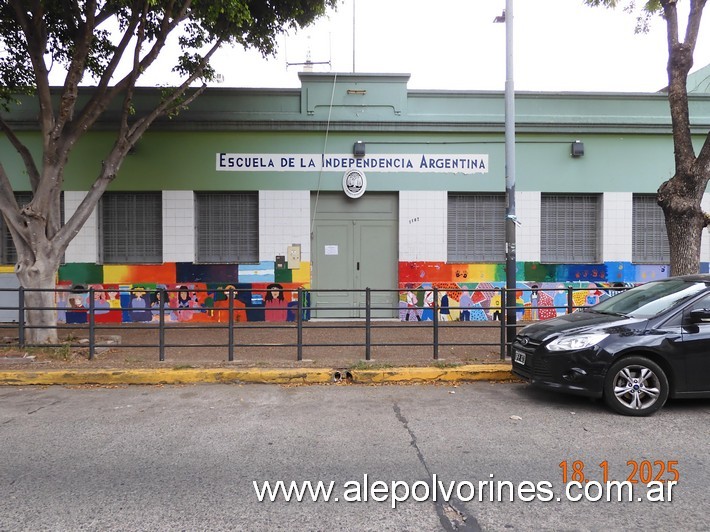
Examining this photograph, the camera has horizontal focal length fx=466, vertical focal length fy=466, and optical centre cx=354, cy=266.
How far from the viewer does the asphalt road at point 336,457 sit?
126 inches

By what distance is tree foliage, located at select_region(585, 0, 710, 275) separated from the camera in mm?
7539

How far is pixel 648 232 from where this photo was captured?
1205 cm

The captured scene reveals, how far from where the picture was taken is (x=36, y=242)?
26.2 ft

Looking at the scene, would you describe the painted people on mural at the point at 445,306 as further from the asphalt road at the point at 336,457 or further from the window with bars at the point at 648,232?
the asphalt road at the point at 336,457

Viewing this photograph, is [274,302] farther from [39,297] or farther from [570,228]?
[570,228]

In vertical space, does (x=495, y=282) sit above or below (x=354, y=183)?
below

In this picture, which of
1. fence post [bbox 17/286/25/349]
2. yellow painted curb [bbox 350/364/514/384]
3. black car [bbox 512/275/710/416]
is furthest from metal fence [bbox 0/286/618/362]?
black car [bbox 512/275/710/416]

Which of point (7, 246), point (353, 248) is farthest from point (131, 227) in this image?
point (353, 248)

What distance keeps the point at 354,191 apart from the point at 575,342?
7.14m

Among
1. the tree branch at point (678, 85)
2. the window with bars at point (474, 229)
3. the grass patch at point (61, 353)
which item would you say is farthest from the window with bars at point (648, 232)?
the grass patch at point (61, 353)

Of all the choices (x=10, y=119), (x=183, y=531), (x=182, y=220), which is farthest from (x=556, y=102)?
(x=10, y=119)

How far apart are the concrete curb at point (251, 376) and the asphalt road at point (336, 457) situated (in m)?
0.35

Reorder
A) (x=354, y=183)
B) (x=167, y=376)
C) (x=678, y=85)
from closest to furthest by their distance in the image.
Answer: (x=167, y=376) → (x=678, y=85) → (x=354, y=183)

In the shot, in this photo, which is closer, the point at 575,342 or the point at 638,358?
the point at 638,358
